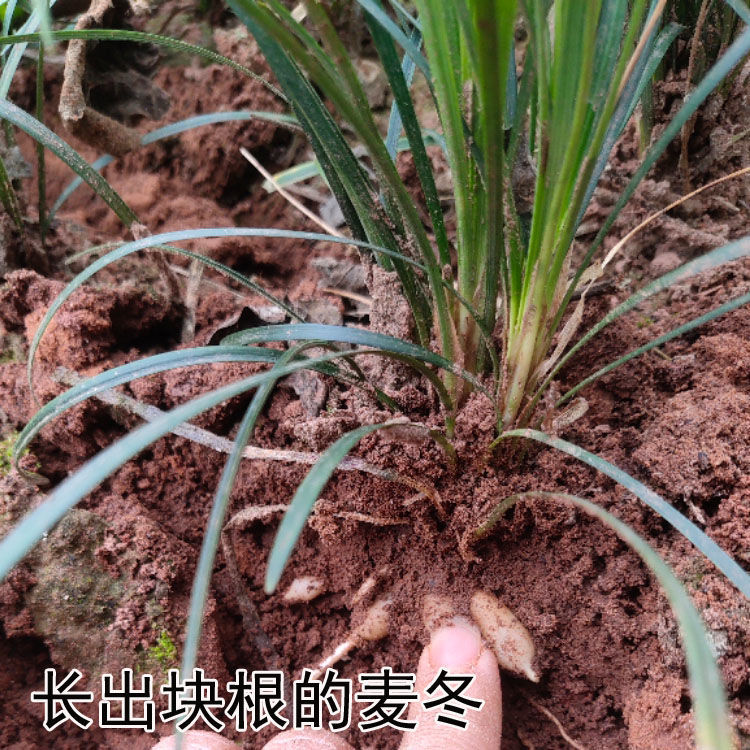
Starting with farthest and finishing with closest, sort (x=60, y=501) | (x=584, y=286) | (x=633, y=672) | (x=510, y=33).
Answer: (x=584, y=286)
(x=633, y=672)
(x=510, y=33)
(x=60, y=501)

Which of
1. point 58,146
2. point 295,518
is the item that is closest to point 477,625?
point 295,518

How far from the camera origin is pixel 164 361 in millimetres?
695

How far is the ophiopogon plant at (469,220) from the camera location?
50 centimetres

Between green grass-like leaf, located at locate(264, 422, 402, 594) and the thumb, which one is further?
the thumb

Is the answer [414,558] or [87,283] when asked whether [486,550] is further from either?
[87,283]

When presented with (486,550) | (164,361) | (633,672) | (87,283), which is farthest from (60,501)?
(87,283)

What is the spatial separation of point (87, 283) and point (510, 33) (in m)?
0.97

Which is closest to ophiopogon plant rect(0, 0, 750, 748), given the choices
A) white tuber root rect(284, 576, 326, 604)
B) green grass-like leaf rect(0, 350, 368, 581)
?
green grass-like leaf rect(0, 350, 368, 581)

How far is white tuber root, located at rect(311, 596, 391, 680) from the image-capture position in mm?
937

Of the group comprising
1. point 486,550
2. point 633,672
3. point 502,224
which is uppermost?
point 502,224

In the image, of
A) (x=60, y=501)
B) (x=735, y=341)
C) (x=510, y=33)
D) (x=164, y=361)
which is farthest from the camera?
(x=735, y=341)

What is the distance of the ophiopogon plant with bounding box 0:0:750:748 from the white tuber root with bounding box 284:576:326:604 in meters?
0.27

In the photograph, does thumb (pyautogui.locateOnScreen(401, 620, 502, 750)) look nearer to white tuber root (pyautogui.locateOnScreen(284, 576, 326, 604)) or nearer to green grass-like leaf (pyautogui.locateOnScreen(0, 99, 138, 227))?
white tuber root (pyautogui.locateOnScreen(284, 576, 326, 604))

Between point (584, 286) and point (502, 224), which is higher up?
point (584, 286)
